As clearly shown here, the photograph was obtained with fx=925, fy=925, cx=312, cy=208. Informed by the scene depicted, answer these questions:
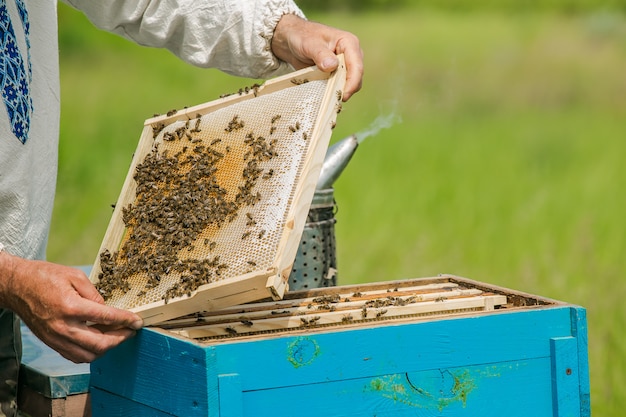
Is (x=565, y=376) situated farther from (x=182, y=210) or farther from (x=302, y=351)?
(x=182, y=210)

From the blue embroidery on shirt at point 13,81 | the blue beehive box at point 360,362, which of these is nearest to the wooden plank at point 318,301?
the blue beehive box at point 360,362

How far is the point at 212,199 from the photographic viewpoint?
2.58m

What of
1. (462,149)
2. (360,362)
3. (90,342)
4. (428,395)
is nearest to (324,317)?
(360,362)

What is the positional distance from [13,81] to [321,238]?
1.26 m

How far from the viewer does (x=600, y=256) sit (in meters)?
7.92

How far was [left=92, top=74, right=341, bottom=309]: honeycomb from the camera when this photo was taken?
2.38 metres

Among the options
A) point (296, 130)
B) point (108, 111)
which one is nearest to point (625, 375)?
point (296, 130)

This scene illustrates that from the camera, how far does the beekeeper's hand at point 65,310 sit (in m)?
2.28

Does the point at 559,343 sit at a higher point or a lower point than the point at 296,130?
lower

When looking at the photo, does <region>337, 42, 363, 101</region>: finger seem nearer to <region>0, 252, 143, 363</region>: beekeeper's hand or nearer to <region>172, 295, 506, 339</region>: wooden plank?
<region>172, 295, 506, 339</region>: wooden plank

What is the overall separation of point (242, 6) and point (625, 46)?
1217cm

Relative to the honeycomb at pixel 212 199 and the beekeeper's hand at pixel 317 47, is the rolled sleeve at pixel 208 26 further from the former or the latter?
the honeycomb at pixel 212 199

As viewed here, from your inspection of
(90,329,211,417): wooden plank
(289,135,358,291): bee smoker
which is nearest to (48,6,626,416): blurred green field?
(289,135,358,291): bee smoker

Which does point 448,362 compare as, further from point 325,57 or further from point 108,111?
point 108,111
